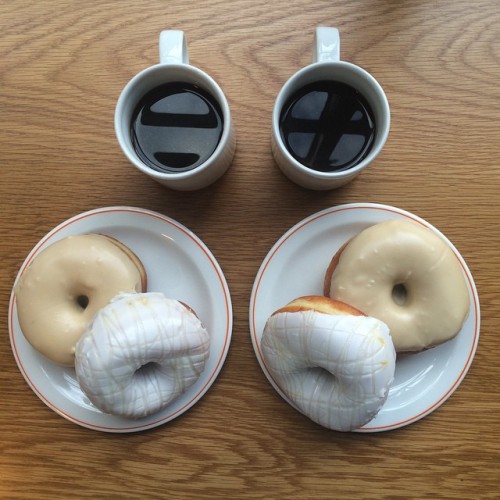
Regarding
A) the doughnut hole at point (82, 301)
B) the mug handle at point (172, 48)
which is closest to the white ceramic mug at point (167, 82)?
the mug handle at point (172, 48)

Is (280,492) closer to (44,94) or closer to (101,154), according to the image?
(101,154)

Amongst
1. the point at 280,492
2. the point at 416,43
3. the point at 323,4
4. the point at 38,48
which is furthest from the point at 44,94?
the point at 280,492

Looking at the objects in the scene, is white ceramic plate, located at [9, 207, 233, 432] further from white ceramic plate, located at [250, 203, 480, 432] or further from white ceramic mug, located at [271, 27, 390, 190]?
white ceramic mug, located at [271, 27, 390, 190]

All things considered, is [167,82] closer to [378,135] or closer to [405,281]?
[378,135]

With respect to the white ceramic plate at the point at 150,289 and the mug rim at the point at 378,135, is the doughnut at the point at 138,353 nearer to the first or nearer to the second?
the white ceramic plate at the point at 150,289

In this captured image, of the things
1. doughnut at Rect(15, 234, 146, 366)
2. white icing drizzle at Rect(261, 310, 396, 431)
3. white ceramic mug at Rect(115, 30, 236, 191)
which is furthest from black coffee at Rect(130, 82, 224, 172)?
white icing drizzle at Rect(261, 310, 396, 431)
